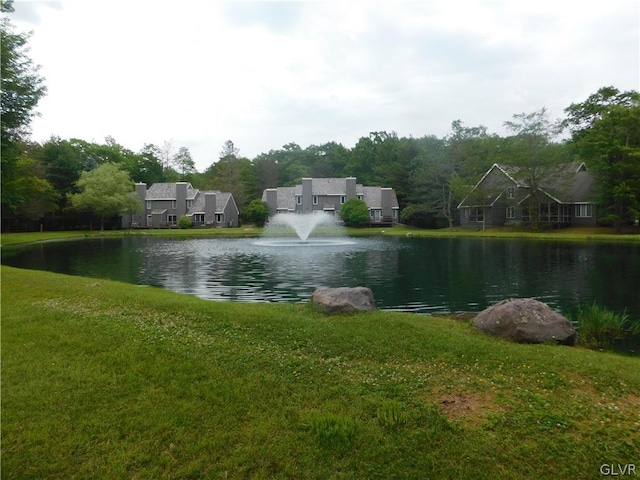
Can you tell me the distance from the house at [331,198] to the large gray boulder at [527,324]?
5501cm

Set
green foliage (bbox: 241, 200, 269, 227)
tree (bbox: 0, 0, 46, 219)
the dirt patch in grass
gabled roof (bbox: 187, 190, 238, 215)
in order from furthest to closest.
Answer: gabled roof (bbox: 187, 190, 238, 215), green foliage (bbox: 241, 200, 269, 227), tree (bbox: 0, 0, 46, 219), the dirt patch in grass

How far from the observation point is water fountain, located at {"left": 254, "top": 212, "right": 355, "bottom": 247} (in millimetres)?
39906

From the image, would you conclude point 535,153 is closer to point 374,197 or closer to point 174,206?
point 374,197

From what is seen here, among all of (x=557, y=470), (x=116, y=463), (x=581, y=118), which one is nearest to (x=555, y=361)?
(x=557, y=470)

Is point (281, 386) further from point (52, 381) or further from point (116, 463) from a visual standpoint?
point (52, 381)

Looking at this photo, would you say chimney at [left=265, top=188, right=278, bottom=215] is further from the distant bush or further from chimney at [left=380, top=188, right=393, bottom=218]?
the distant bush

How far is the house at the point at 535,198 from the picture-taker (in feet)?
147

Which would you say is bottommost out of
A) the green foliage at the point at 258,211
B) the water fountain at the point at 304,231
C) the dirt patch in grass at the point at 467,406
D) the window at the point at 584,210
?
the dirt patch in grass at the point at 467,406

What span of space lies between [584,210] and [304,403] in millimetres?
50099

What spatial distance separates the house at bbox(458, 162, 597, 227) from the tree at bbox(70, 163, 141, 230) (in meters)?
42.9

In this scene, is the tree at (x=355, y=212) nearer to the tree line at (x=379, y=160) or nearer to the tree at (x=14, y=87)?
Answer: the tree line at (x=379, y=160)

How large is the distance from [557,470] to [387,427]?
61.2 inches

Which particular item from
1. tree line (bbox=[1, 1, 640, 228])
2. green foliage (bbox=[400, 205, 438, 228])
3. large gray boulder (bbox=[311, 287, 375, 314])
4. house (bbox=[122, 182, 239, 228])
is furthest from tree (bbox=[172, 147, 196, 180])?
large gray boulder (bbox=[311, 287, 375, 314])

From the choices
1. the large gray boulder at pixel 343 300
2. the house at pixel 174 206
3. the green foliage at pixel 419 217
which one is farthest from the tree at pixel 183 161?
the large gray boulder at pixel 343 300
